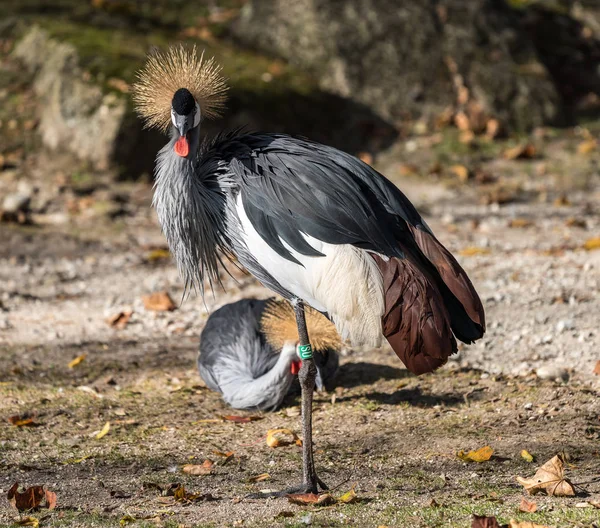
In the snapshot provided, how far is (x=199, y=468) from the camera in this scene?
13.2 ft

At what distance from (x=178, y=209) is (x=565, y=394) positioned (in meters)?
2.12

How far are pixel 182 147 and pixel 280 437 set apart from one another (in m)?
1.45

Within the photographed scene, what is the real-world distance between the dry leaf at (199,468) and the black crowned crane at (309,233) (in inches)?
18.3

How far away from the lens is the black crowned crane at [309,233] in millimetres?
3625

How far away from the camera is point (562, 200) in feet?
26.1

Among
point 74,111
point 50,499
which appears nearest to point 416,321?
point 50,499

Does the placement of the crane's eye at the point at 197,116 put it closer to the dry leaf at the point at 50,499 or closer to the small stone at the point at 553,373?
the dry leaf at the point at 50,499

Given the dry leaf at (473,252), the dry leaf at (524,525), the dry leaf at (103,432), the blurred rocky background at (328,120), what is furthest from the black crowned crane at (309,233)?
the dry leaf at (473,252)

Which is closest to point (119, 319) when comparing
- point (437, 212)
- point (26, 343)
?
point (26, 343)

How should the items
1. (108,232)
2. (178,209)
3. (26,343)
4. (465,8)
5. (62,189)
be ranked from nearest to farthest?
(178,209), (26,343), (108,232), (62,189), (465,8)

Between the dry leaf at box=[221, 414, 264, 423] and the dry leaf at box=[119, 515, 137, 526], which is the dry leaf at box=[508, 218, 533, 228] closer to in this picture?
Answer: the dry leaf at box=[221, 414, 264, 423]

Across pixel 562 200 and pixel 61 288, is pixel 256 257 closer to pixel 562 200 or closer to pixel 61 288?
pixel 61 288

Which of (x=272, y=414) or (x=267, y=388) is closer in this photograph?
(x=267, y=388)

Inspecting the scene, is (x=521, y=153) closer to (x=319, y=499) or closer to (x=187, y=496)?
(x=319, y=499)
